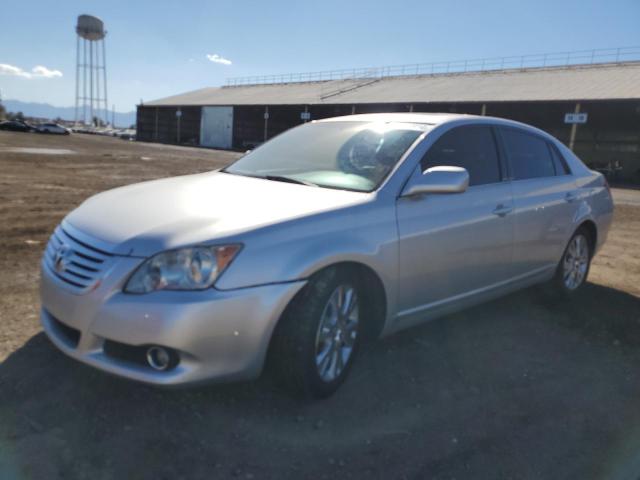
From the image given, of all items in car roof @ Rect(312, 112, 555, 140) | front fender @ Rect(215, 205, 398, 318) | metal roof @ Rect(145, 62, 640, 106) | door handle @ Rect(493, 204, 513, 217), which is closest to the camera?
front fender @ Rect(215, 205, 398, 318)

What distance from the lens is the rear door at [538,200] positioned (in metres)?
4.24

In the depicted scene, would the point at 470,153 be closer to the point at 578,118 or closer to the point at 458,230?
the point at 458,230

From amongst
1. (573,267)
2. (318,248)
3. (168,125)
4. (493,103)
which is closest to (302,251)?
(318,248)

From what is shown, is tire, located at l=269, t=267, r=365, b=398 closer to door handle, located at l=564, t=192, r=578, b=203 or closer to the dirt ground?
the dirt ground

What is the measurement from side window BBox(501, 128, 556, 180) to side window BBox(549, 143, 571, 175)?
0.07 m

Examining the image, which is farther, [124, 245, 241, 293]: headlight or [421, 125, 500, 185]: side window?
[421, 125, 500, 185]: side window

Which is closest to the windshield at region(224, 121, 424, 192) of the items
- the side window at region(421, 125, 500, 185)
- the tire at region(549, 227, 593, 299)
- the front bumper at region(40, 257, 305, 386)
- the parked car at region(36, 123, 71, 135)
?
the side window at region(421, 125, 500, 185)

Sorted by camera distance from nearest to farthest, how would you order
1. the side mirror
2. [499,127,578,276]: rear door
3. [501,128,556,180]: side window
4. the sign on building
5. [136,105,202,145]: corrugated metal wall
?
1. the side mirror
2. [499,127,578,276]: rear door
3. [501,128,556,180]: side window
4. the sign on building
5. [136,105,202,145]: corrugated metal wall

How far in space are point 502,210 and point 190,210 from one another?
2300 mm

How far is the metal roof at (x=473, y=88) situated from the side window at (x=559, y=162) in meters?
25.6

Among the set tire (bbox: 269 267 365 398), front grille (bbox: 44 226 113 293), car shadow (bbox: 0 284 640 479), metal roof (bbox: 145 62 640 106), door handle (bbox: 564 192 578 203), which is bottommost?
car shadow (bbox: 0 284 640 479)

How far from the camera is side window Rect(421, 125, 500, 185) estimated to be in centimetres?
364

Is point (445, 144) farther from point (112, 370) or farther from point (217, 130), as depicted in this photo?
point (217, 130)

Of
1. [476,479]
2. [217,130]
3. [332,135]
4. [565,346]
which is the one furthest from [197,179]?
[217,130]
